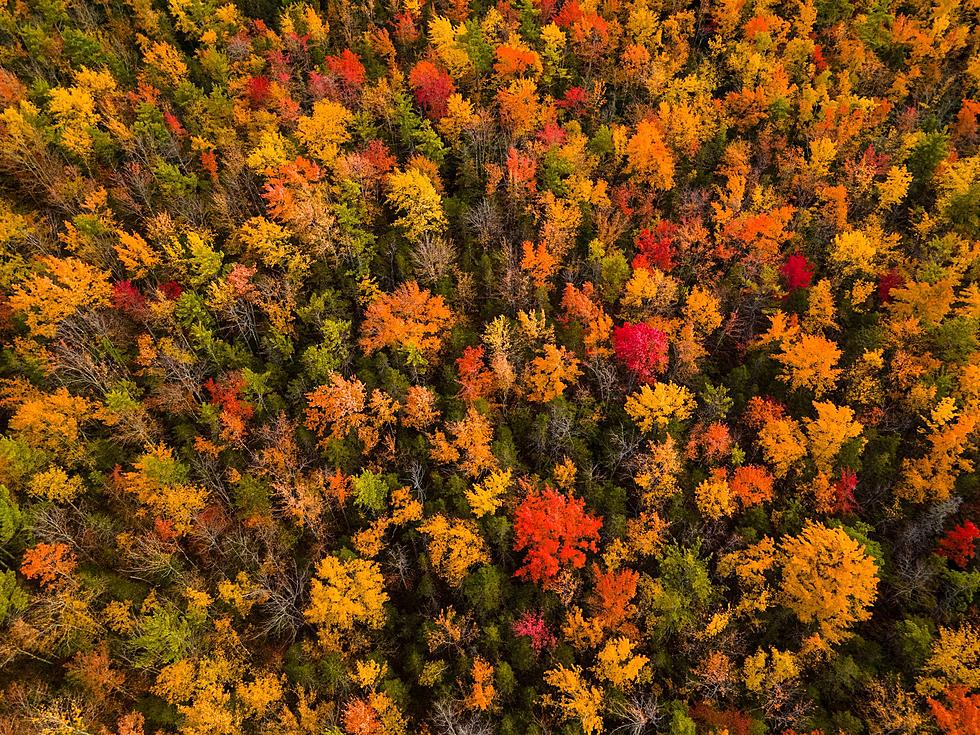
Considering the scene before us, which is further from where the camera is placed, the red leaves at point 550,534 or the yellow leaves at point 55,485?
the red leaves at point 550,534

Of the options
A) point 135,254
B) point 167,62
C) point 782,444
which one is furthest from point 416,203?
point 782,444

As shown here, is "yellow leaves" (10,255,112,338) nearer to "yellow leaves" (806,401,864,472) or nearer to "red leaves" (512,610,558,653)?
"red leaves" (512,610,558,653)

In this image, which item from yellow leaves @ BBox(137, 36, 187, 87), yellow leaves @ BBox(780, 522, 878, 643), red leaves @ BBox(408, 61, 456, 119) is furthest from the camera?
red leaves @ BBox(408, 61, 456, 119)

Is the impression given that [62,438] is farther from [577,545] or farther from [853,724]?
[853,724]

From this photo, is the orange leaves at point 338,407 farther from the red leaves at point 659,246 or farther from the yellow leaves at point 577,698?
the red leaves at point 659,246

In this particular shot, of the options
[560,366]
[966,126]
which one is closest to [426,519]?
[560,366]

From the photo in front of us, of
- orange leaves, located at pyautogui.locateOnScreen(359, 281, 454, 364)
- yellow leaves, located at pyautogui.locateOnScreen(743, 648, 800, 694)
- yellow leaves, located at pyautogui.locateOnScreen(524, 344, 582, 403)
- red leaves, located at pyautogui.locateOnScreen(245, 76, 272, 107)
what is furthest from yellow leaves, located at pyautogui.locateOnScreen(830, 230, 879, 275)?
red leaves, located at pyautogui.locateOnScreen(245, 76, 272, 107)

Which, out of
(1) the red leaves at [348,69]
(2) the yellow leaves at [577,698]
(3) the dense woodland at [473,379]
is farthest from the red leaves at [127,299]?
(2) the yellow leaves at [577,698]
